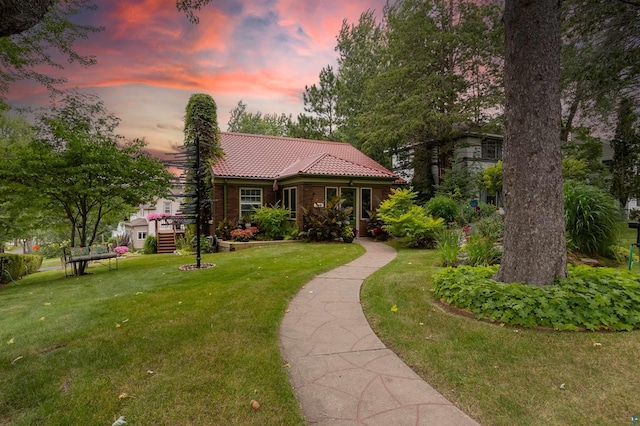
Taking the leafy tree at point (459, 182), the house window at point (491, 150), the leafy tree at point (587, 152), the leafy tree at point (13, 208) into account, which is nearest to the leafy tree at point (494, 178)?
the leafy tree at point (459, 182)

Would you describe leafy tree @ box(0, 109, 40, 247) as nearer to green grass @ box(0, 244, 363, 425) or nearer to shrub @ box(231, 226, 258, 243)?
green grass @ box(0, 244, 363, 425)

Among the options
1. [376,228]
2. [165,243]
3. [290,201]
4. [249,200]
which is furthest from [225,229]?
[165,243]

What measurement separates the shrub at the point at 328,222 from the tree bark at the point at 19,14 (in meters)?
10.3

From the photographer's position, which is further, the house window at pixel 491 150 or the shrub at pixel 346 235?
the house window at pixel 491 150

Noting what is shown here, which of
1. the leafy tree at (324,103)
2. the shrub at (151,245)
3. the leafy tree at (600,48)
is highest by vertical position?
the leafy tree at (324,103)

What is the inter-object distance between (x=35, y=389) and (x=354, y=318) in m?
3.22

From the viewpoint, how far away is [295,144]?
18875mm

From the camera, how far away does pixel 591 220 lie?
658 cm

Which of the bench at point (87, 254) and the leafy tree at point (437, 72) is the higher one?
the leafy tree at point (437, 72)

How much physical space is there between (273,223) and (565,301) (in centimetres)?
1068

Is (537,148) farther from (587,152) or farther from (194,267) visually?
(587,152)

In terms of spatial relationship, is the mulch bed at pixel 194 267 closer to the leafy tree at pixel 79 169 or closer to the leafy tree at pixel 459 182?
the leafy tree at pixel 79 169

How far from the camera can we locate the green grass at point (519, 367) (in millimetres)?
2207

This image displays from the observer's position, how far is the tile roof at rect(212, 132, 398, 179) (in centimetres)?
1395
